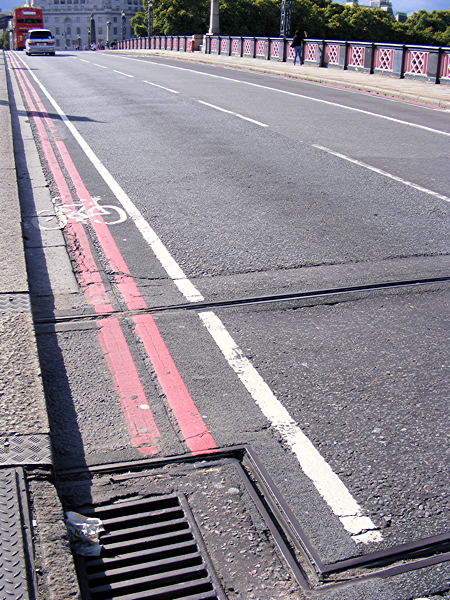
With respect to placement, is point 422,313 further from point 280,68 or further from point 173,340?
point 280,68

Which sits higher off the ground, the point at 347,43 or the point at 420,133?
the point at 347,43

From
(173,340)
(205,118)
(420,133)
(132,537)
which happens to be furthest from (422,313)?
(205,118)

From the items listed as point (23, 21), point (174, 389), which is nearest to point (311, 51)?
point (174, 389)

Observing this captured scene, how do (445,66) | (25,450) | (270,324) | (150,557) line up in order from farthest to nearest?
(445,66)
(270,324)
(25,450)
(150,557)

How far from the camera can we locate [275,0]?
99.4 meters

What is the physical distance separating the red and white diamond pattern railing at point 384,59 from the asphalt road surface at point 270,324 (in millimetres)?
17689

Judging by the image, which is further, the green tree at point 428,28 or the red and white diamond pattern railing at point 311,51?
the green tree at point 428,28

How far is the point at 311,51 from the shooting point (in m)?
35.2

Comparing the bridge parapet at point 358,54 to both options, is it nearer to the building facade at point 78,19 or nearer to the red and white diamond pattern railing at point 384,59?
the red and white diamond pattern railing at point 384,59

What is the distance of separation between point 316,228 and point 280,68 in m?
26.9

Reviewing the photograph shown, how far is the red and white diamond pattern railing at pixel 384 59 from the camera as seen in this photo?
91.7 ft

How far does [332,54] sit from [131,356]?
31.0m

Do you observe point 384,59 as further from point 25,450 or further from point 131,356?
point 25,450

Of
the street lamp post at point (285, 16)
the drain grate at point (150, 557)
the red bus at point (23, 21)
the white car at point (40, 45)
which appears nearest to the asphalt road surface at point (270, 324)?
the drain grate at point (150, 557)
